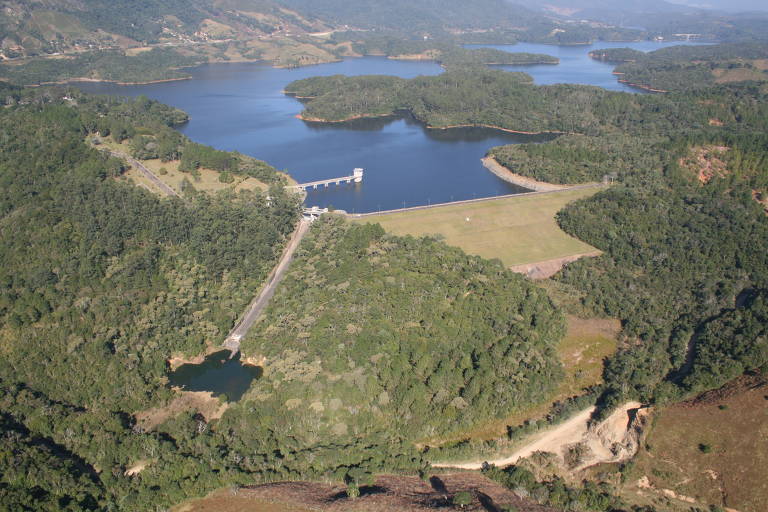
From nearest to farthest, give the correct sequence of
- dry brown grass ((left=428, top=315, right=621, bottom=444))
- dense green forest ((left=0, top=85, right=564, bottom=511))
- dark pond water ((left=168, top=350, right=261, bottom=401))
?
dense green forest ((left=0, top=85, right=564, bottom=511)) < dry brown grass ((left=428, top=315, right=621, bottom=444)) < dark pond water ((left=168, top=350, right=261, bottom=401))

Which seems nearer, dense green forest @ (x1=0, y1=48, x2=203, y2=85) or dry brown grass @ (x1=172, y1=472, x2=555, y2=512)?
dry brown grass @ (x1=172, y1=472, x2=555, y2=512)

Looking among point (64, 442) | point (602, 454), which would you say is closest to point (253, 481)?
point (64, 442)

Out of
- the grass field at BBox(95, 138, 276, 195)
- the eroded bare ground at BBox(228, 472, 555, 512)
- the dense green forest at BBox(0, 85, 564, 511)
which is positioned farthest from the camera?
the grass field at BBox(95, 138, 276, 195)

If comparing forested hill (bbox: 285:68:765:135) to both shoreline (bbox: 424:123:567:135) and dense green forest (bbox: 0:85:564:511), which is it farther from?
dense green forest (bbox: 0:85:564:511)

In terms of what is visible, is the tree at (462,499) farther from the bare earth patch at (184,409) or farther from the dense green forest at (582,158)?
the dense green forest at (582,158)

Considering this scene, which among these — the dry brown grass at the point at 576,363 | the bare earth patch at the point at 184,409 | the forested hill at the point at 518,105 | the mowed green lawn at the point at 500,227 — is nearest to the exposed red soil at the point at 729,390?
the dry brown grass at the point at 576,363

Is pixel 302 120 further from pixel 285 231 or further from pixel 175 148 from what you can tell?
pixel 285 231

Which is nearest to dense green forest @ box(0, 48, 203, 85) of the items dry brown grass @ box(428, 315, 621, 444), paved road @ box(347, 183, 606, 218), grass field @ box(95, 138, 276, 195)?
grass field @ box(95, 138, 276, 195)

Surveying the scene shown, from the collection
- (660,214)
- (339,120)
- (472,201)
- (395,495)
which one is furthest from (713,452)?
(339,120)
